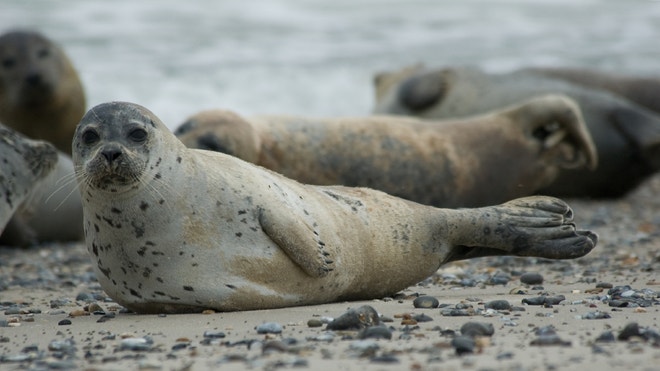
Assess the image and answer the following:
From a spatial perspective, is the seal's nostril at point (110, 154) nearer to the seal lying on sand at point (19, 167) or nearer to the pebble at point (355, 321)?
the pebble at point (355, 321)

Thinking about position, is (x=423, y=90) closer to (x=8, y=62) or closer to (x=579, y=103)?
(x=579, y=103)

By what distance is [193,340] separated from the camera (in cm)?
387

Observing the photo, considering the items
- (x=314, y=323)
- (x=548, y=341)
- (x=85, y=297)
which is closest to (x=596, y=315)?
(x=548, y=341)

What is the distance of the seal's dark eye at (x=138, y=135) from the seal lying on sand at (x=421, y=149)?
2426mm

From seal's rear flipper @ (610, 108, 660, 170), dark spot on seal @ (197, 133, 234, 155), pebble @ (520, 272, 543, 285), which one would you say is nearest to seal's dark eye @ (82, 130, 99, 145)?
pebble @ (520, 272, 543, 285)

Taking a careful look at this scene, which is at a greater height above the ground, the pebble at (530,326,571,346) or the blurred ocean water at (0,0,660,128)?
the blurred ocean water at (0,0,660,128)

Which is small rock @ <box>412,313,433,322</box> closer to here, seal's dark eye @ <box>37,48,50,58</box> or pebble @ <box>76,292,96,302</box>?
pebble @ <box>76,292,96,302</box>

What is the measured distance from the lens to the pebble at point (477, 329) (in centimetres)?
372

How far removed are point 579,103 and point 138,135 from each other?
6334 mm

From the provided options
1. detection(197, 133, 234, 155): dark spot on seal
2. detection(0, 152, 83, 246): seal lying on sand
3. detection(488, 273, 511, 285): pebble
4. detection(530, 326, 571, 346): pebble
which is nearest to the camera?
detection(530, 326, 571, 346): pebble

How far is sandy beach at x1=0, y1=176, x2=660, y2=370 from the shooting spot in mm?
3354

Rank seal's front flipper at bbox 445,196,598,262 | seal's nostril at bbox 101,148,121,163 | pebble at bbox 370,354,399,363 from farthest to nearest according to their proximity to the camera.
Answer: seal's front flipper at bbox 445,196,598,262
seal's nostril at bbox 101,148,121,163
pebble at bbox 370,354,399,363

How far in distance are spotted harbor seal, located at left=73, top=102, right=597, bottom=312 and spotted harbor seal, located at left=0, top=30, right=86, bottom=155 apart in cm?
557

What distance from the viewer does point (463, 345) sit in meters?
3.41
